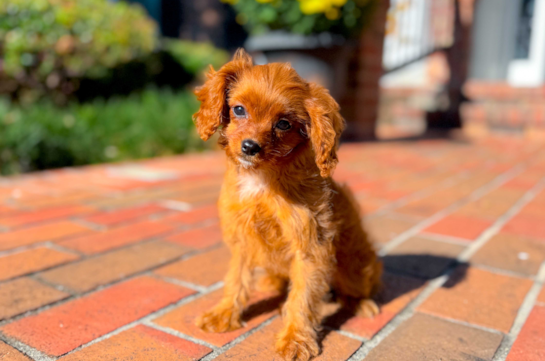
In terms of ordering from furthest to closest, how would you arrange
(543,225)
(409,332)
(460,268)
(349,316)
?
1. (543,225)
2. (460,268)
3. (349,316)
4. (409,332)

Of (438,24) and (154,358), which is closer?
(154,358)

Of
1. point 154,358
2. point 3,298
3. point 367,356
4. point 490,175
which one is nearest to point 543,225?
point 490,175

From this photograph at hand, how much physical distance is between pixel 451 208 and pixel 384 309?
2357 mm

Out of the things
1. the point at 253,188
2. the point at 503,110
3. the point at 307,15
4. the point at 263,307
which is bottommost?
the point at 263,307

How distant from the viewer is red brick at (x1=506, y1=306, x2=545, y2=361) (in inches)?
84.0

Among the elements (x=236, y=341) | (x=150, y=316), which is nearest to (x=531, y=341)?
(x=236, y=341)

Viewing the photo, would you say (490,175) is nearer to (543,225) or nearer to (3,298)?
(543,225)

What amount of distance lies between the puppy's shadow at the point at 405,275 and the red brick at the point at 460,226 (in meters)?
0.60

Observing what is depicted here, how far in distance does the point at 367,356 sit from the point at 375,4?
588 centimetres

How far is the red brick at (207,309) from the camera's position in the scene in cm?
226

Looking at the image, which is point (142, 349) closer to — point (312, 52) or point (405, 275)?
point (405, 275)

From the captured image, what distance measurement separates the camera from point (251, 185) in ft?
7.18

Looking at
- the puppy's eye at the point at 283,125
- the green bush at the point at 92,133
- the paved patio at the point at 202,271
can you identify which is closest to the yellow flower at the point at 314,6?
the paved patio at the point at 202,271

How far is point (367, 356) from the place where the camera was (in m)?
2.12
